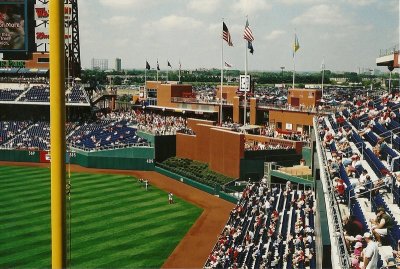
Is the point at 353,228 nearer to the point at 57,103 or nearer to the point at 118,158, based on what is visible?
the point at 57,103

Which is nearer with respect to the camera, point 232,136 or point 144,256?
point 144,256

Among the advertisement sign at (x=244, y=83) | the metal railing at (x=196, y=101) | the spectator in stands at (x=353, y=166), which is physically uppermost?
the advertisement sign at (x=244, y=83)

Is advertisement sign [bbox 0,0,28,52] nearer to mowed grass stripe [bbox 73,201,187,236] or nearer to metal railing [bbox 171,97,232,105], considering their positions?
metal railing [bbox 171,97,232,105]

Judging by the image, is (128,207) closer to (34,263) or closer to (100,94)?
(34,263)

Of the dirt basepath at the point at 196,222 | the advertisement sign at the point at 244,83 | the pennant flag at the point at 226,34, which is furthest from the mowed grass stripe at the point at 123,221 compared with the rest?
the pennant flag at the point at 226,34

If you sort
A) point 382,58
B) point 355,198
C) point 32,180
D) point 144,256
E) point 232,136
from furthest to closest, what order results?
point 32,180, point 232,136, point 382,58, point 144,256, point 355,198

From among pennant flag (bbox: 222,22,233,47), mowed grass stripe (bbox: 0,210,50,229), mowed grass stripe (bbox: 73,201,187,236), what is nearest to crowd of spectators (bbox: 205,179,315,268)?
mowed grass stripe (bbox: 73,201,187,236)

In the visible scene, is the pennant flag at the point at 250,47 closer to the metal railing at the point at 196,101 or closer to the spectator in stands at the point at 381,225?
the metal railing at the point at 196,101

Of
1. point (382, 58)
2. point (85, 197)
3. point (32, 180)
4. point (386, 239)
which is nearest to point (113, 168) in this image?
point (32, 180)
